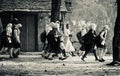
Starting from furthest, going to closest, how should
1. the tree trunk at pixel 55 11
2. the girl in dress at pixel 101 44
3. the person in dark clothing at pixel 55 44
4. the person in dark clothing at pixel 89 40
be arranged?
1. the tree trunk at pixel 55 11
2. the person in dark clothing at pixel 55 44
3. the girl in dress at pixel 101 44
4. the person in dark clothing at pixel 89 40

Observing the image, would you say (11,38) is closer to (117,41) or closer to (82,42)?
(82,42)

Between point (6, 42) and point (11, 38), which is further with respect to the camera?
point (6, 42)

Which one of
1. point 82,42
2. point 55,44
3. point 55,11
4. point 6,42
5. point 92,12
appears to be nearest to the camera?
point 55,44

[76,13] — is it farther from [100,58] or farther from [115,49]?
[115,49]

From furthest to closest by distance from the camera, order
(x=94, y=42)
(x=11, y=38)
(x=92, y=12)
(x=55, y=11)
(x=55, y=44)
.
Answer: (x=92, y=12), (x=55, y=11), (x=11, y=38), (x=55, y=44), (x=94, y=42)

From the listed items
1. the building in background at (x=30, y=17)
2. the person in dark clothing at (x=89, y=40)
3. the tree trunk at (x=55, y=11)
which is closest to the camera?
the person in dark clothing at (x=89, y=40)

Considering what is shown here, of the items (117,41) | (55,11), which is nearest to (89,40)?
(117,41)

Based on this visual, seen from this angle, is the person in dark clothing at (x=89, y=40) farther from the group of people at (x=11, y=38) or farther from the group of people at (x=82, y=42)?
the group of people at (x=11, y=38)

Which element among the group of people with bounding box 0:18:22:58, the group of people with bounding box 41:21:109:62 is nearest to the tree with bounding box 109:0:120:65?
the group of people with bounding box 41:21:109:62

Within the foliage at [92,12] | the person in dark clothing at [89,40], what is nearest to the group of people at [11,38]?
the person in dark clothing at [89,40]

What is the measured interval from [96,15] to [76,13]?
1.54 meters

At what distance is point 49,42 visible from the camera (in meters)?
28.3

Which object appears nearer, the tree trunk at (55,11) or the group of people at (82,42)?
the group of people at (82,42)

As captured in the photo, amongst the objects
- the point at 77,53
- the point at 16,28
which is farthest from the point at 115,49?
the point at 77,53
